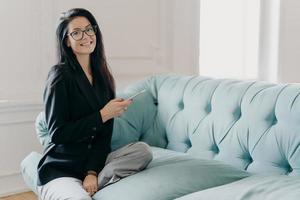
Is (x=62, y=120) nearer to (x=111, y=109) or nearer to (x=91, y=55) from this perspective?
(x=111, y=109)

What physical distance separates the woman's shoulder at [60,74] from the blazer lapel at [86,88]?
4 centimetres

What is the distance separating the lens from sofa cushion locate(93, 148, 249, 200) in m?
1.42

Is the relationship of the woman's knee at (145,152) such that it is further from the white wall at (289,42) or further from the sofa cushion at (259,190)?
the white wall at (289,42)

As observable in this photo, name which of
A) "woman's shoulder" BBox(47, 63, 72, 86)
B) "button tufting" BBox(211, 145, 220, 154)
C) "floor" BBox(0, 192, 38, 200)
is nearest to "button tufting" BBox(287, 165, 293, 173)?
"button tufting" BBox(211, 145, 220, 154)

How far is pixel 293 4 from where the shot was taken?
13.5 ft

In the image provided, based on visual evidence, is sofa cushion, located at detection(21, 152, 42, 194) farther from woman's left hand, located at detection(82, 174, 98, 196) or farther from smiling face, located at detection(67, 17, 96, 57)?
smiling face, located at detection(67, 17, 96, 57)

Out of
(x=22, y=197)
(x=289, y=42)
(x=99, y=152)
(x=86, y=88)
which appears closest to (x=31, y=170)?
(x=99, y=152)

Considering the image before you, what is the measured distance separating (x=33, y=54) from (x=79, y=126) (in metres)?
1.33

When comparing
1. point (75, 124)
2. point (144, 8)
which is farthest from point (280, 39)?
point (75, 124)

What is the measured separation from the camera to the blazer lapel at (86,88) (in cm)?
166

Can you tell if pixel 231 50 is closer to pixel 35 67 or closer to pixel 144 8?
pixel 144 8

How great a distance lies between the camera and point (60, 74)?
5.34ft

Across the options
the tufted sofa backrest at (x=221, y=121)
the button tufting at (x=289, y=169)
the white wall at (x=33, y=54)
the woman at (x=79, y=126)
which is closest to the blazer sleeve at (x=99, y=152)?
the woman at (x=79, y=126)

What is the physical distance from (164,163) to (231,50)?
8.80 feet
